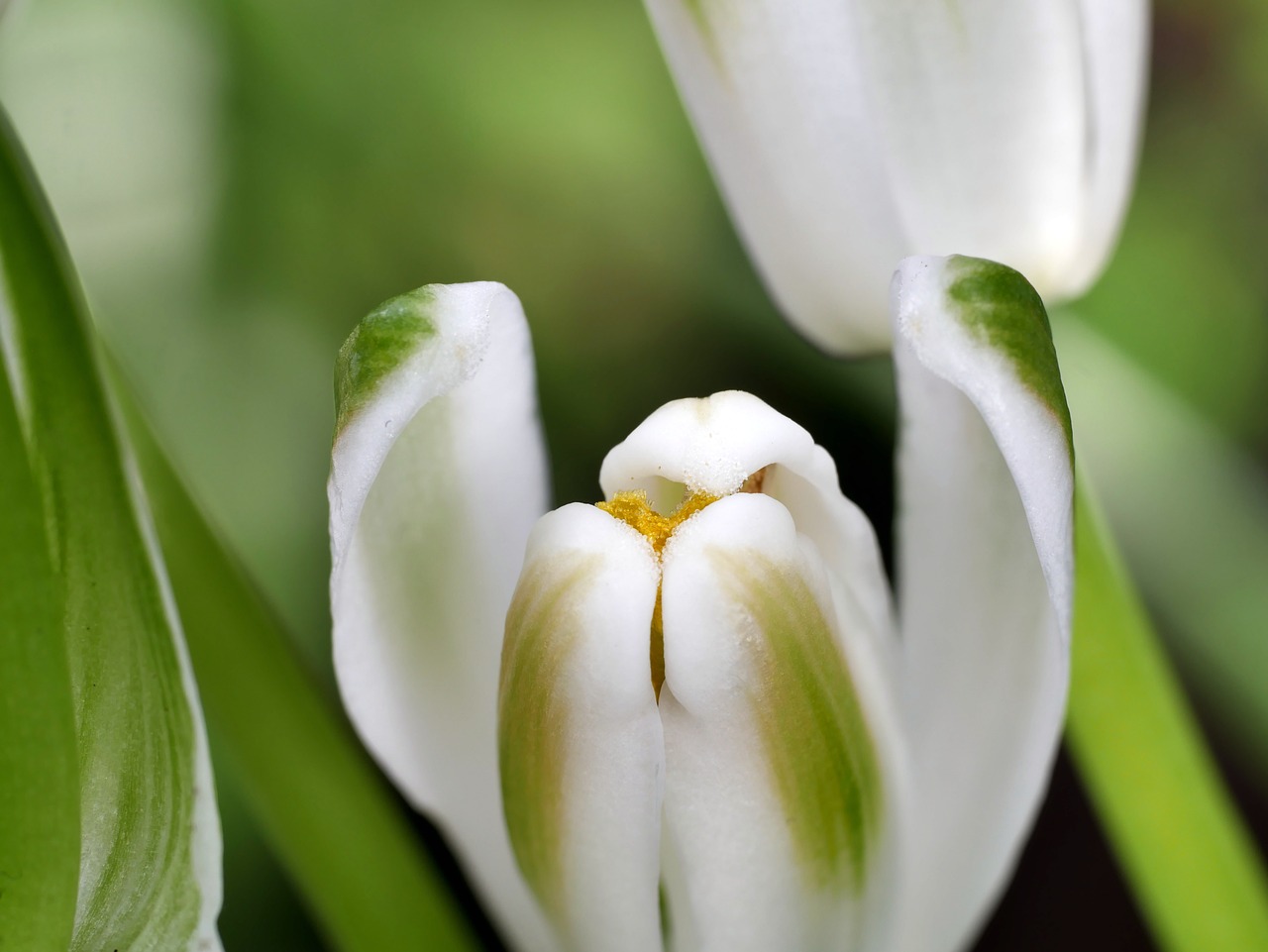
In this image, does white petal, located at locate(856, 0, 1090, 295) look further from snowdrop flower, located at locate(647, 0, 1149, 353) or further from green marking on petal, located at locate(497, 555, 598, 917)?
green marking on petal, located at locate(497, 555, 598, 917)

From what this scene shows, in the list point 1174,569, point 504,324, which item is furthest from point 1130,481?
point 504,324

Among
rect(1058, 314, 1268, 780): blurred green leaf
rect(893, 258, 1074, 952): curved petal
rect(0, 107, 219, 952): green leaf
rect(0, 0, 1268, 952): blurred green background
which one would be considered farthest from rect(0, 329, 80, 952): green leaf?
rect(1058, 314, 1268, 780): blurred green leaf

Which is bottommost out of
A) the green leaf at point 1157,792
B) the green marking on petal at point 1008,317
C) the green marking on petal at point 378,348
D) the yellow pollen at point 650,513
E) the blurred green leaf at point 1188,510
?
the blurred green leaf at point 1188,510

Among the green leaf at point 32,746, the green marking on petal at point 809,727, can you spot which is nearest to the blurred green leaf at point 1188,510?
the green marking on petal at point 809,727

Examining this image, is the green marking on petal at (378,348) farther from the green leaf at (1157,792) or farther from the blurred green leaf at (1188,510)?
the blurred green leaf at (1188,510)

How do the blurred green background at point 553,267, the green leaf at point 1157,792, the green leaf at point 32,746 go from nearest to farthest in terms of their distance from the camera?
the green leaf at point 32,746 < the green leaf at point 1157,792 < the blurred green background at point 553,267

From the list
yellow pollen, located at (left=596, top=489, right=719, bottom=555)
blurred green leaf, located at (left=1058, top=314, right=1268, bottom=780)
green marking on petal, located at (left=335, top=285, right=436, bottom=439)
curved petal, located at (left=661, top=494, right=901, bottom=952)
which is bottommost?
blurred green leaf, located at (left=1058, top=314, right=1268, bottom=780)

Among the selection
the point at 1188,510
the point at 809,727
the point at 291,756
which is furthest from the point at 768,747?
the point at 1188,510

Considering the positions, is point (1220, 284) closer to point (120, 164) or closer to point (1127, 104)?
point (1127, 104)
